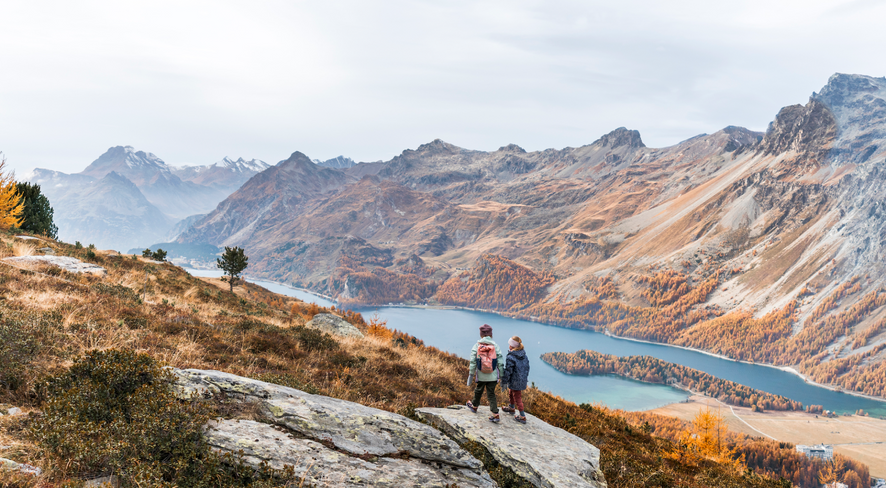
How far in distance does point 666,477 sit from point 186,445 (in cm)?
1237

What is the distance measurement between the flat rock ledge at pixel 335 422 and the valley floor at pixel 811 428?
19154 centimetres

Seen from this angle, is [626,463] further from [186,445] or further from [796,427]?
[796,427]

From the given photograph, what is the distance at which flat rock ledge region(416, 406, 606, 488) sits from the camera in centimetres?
829

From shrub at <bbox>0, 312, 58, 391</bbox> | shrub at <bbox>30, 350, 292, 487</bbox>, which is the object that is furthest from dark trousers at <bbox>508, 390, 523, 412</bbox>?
shrub at <bbox>0, 312, 58, 391</bbox>

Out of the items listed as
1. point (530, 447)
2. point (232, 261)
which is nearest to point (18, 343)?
point (530, 447)

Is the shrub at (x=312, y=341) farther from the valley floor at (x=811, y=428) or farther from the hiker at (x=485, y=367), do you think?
the valley floor at (x=811, y=428)

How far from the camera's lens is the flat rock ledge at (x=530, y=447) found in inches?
326

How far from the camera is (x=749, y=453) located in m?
124

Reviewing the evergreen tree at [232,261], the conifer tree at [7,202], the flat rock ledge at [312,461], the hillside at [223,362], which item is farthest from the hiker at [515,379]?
the conifer tree at [7,202]

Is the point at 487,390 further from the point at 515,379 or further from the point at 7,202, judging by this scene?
the point at 7,202

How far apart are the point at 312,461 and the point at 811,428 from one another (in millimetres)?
250225

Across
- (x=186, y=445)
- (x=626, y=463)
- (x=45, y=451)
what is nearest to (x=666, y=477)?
(x=626, y=463)

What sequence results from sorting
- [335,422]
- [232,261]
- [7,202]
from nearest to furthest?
[335,422] → [7,202] → [232,261]

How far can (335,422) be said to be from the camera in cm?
742
